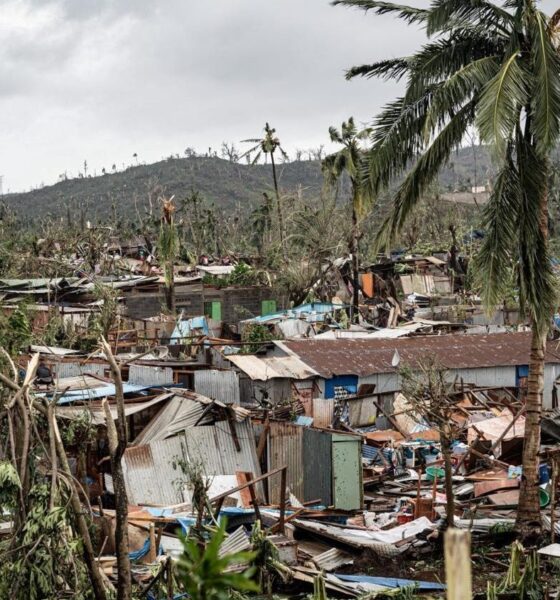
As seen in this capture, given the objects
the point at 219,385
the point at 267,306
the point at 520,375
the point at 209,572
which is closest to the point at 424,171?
the point at 219,385

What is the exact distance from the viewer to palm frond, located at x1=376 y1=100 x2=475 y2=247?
11297 millimetres

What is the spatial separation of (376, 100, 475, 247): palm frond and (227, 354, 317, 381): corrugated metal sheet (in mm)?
7614

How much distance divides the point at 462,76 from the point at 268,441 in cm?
734

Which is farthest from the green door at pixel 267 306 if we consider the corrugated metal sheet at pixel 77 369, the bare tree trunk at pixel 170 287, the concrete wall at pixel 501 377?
the corrugated metal sheet at pixel 77 369

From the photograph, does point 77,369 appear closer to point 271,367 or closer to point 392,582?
point 271,367

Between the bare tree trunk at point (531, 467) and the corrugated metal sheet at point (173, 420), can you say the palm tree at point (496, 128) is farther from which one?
the corrugated metal sheet at point (173, 420)

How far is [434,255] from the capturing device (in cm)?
4291

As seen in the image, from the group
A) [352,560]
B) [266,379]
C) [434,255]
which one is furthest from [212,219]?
[352,560]

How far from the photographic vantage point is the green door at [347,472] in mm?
13859

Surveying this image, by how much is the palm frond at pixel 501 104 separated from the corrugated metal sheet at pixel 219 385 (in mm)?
9540

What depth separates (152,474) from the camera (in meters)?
14.0

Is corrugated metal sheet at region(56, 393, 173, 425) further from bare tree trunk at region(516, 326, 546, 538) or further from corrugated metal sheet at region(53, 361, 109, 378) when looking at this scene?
bare tree trunk at region(516, 326, 546, 538)

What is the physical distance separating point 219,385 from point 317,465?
4.19 metres

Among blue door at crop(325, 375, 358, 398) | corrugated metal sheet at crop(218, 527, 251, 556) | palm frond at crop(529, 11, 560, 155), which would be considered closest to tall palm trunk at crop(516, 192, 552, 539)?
palm frond at crop(529, 11, 560, 155)
